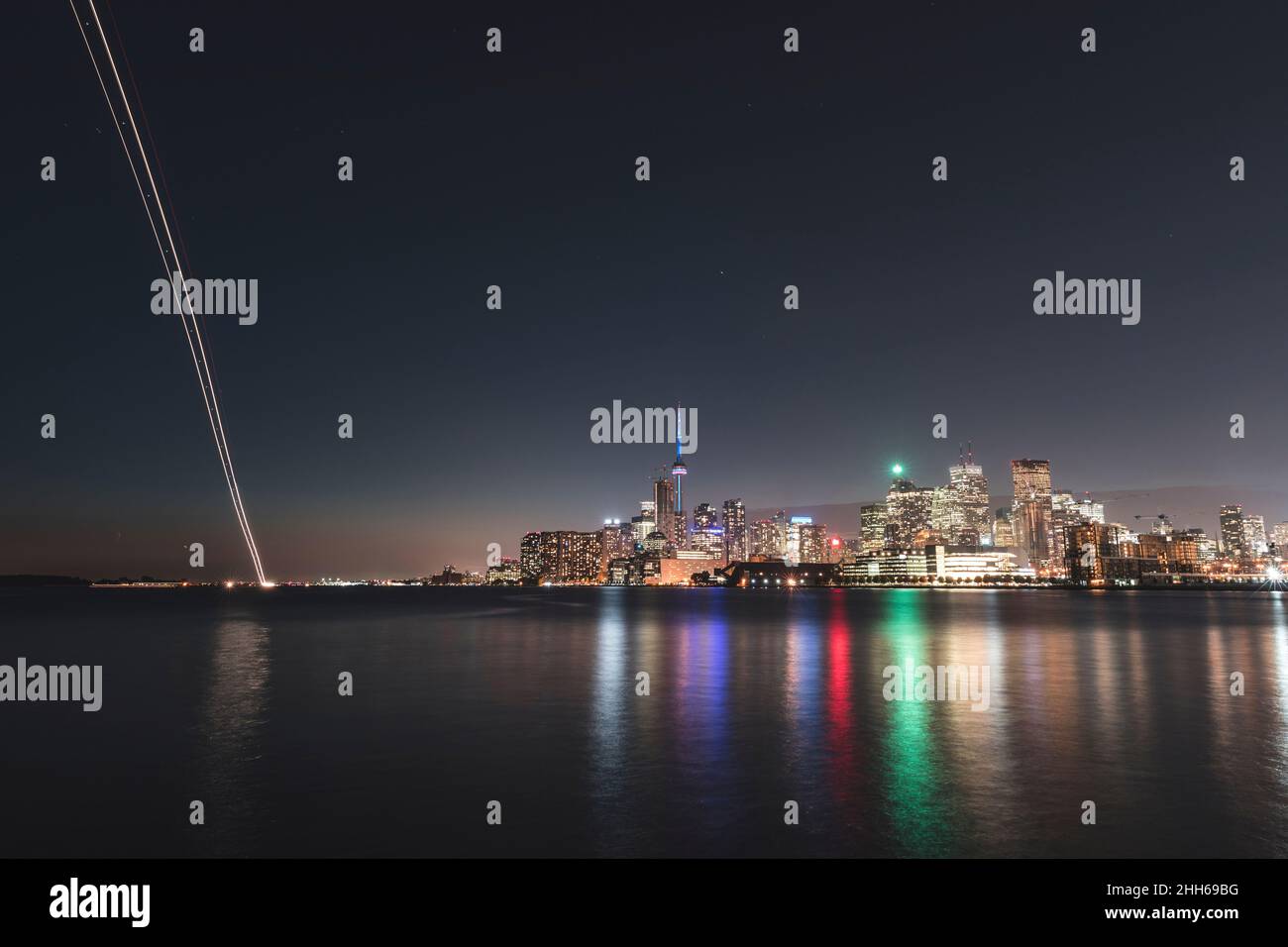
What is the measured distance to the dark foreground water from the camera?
14805 millimetres

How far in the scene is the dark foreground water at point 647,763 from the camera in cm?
1480

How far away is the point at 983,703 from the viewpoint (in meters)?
30.5

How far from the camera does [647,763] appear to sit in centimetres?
2089

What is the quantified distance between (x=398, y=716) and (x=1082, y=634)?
6560cm
